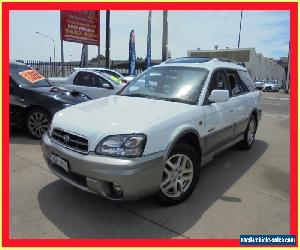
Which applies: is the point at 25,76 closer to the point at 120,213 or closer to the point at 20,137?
the point at 20,137

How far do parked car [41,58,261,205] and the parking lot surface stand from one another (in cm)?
33

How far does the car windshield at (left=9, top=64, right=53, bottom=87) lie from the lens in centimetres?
709

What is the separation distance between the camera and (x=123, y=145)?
327 centimetres

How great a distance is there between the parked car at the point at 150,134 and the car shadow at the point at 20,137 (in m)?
2.60

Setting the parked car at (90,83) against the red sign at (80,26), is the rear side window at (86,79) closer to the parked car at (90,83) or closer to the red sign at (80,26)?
the parked car at (90,83)

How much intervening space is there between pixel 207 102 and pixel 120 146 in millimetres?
1716

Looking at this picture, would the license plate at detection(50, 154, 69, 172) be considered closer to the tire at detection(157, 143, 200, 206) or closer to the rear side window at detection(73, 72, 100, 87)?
the tire at detection(157, 143, 200, 206)

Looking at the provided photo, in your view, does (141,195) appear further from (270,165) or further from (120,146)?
(270,165)

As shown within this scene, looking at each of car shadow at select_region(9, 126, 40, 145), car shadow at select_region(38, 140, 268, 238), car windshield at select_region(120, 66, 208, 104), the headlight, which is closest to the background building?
car shadow at select_region(9, 126, 40, 145)

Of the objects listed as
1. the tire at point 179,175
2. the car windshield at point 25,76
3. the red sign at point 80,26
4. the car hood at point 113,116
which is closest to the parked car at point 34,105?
the car windshield at point 25,76

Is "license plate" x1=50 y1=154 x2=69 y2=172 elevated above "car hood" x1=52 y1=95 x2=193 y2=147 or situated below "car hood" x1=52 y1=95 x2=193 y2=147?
below

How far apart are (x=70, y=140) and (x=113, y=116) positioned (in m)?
0.56

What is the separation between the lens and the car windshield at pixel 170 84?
4.44 meters

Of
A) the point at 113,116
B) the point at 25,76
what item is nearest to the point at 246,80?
the point at 113,116
